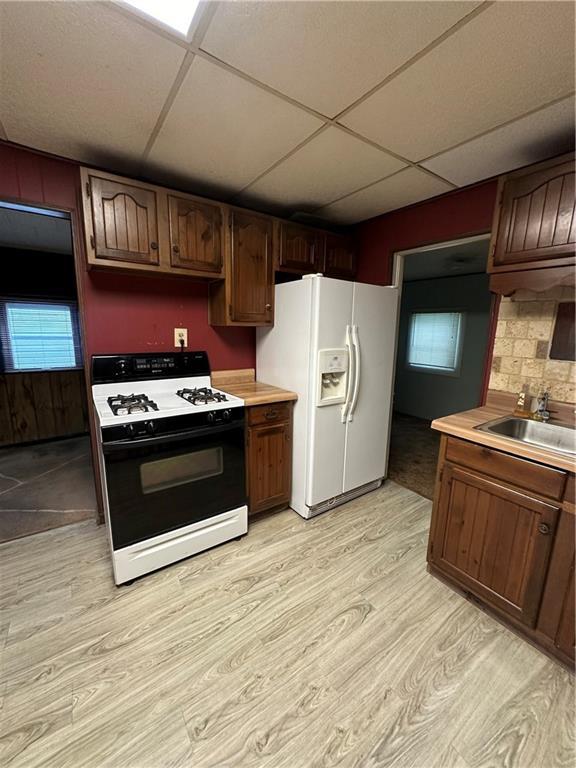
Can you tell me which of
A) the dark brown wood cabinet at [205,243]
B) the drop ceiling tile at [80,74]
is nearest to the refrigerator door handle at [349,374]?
the dark brown wood cabinet at [205,243]

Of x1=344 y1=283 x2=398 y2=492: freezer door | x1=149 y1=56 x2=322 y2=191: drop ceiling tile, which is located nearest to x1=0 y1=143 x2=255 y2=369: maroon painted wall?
x1=149 y1=56 x2=322 y2=191: drop ceiling tile

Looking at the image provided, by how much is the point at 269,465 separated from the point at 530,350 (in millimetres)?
1878

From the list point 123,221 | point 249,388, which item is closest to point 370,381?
point 249,388

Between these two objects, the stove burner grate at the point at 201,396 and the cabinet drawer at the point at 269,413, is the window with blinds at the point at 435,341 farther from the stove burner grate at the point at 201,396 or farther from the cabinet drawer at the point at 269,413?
the stove burner grate at the point at 201,396

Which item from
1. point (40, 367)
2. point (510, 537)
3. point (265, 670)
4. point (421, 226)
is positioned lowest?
point (265, 670)

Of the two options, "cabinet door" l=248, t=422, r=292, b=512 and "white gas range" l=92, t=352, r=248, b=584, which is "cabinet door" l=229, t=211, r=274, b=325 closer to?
"white gas range" l=92, t=352, r=248, b=584

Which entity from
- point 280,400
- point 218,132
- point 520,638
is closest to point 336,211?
point 218,132

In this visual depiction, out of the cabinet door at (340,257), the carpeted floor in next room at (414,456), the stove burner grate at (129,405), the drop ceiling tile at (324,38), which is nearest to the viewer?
the drop ceiling tile at (324,38)

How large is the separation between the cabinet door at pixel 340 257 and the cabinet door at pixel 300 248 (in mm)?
104

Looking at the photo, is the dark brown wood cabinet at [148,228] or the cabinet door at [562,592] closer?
the cabinet door at [562,592]

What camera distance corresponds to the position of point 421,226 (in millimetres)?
2498

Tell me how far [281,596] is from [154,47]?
98.0 inches

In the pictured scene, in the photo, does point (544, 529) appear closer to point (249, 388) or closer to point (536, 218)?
point (536, 218)

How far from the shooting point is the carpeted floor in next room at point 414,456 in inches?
119
